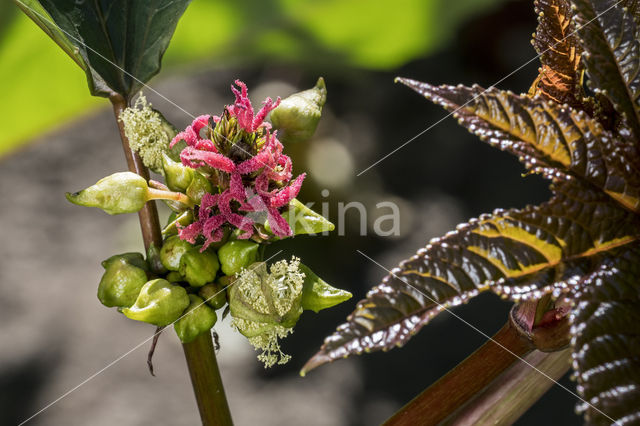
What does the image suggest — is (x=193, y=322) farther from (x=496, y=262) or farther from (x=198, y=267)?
(x=496, y=262)

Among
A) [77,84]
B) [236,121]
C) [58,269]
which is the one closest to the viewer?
Answer: [236,121]

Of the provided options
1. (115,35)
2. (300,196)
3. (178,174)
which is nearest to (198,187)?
(178,174)

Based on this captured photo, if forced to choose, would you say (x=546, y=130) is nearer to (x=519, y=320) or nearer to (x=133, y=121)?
(x=519, y=320)

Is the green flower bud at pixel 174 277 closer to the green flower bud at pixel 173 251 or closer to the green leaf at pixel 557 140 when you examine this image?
the green flower bud at pixel 173 251

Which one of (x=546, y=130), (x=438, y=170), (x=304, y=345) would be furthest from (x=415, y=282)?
(x=438, y=170)

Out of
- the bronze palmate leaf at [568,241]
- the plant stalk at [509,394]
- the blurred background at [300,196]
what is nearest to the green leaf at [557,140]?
the bronze palmate leaf at [568,241]
